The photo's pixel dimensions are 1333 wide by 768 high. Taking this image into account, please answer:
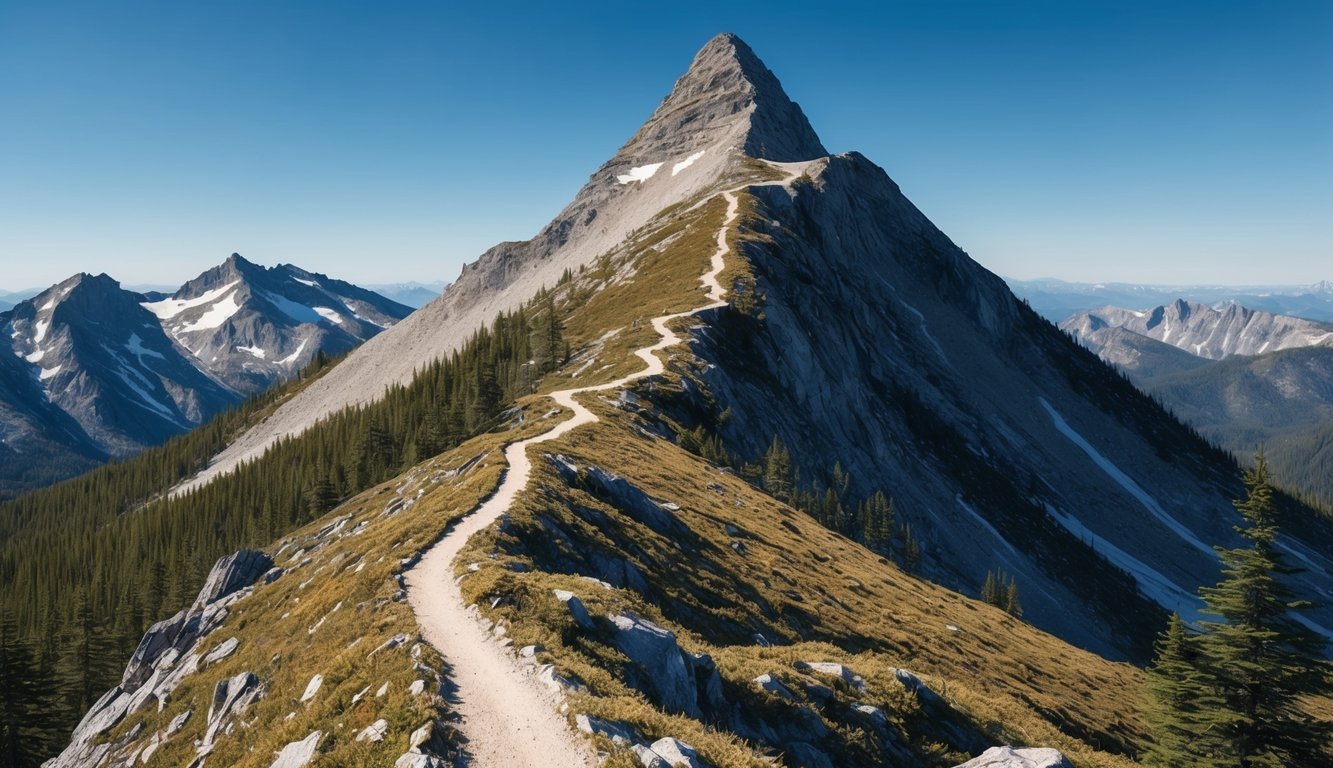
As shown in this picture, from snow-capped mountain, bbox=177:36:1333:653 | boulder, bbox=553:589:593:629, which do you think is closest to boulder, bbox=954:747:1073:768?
boulder, bbox=553:589:593:629

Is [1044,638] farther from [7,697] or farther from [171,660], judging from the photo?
[7,697]

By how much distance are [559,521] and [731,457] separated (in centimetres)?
3678

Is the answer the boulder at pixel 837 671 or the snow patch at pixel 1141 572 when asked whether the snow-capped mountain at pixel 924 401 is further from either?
the boulder at pixel 837 671

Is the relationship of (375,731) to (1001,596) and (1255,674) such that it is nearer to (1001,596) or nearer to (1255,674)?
(1255,674)

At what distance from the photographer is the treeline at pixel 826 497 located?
6669cm

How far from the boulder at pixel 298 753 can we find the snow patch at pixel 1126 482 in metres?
176

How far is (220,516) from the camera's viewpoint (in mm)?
105938

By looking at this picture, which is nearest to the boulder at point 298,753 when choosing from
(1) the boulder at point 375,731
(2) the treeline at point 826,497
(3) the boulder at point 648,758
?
(1) the boulder at point 375,731

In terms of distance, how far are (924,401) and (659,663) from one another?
114m

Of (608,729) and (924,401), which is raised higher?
(608,729)

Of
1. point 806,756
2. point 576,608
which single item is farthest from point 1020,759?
point 576,608

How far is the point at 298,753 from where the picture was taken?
17.6 meters

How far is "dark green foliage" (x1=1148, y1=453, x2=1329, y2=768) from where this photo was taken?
24.6m

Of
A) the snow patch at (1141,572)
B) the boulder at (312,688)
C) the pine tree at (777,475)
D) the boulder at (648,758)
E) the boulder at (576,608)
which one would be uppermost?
the boulder at (576,608)
